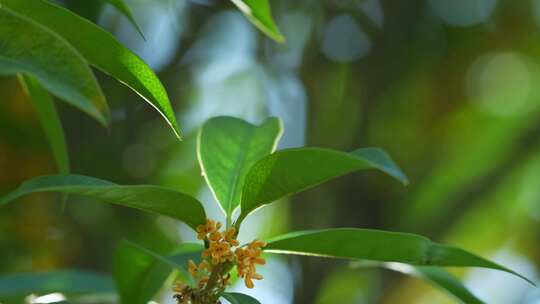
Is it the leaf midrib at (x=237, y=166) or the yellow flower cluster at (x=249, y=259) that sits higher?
the leaf midrib at (x=237, y=166)

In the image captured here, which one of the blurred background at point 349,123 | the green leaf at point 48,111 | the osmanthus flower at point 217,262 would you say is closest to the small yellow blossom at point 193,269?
the osmanthus flower at point 217,262

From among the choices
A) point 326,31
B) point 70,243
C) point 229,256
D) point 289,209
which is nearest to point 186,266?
point 229,256

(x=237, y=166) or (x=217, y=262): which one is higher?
(x=237, y=166)

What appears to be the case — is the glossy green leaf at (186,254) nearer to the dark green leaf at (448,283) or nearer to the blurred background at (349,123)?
the dark green leaf at (448,283)

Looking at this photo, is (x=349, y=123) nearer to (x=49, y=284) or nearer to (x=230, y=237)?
(x=49, y=284)

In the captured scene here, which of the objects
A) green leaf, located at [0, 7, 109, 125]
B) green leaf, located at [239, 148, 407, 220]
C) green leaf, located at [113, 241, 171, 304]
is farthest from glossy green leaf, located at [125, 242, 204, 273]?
green leaf, located at [0, 7, 109, 125]

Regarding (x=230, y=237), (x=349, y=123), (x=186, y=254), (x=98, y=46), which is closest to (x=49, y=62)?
(x=98, y=46)
